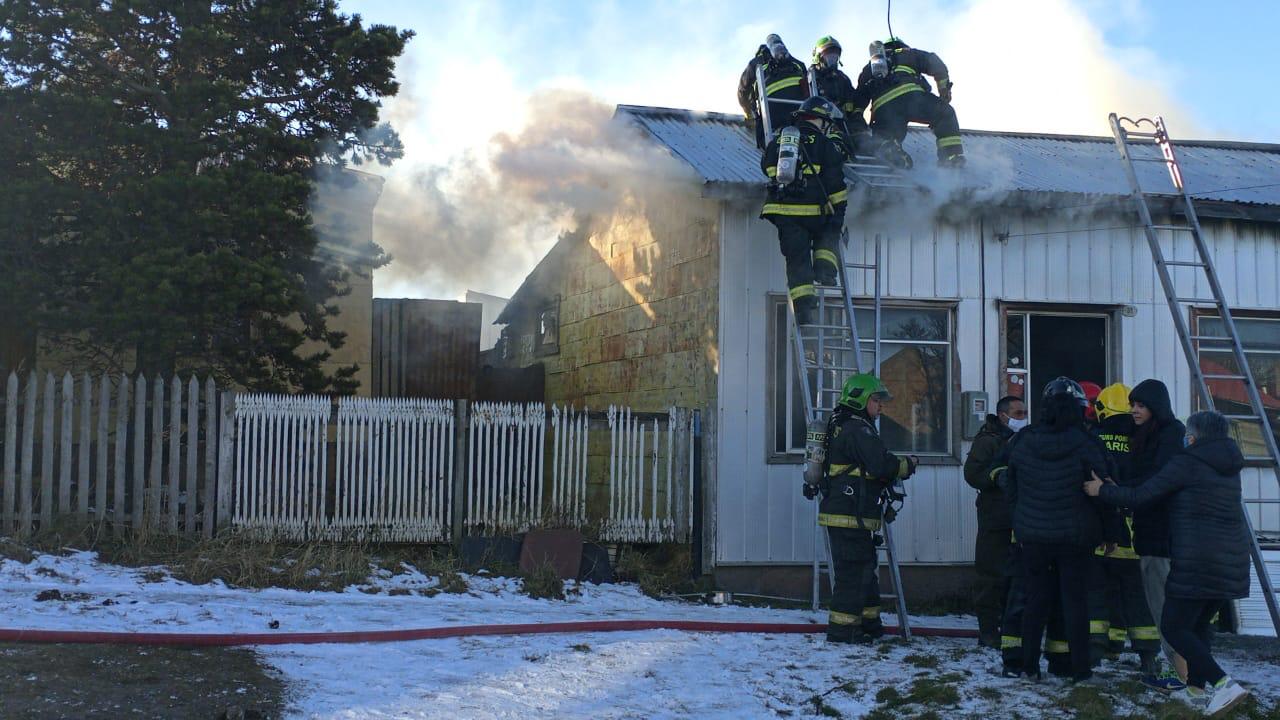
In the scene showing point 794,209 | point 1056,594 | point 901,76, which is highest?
point 901,76

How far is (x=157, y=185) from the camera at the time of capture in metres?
9.99

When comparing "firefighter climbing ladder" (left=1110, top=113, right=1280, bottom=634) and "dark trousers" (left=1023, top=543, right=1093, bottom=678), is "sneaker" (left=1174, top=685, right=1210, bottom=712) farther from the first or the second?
"firefighter climbing ladder" (left=1110, top=113, right=1280, bottom=634)

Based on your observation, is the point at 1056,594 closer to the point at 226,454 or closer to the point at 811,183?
the point at 811,183

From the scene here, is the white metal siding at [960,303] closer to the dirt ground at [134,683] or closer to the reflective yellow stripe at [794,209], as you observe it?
the reflective yellow stripe at [794,209]

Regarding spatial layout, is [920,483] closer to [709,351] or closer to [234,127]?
[709,351]

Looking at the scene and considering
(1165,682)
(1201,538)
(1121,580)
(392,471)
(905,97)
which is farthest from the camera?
(905,97)

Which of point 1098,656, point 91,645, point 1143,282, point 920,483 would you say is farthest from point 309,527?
point 1143,282

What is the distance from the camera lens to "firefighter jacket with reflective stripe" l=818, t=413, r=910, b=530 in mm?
7316

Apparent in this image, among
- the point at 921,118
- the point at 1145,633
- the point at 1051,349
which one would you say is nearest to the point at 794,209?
the point at 921,118

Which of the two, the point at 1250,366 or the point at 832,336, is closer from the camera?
the point at 832,336

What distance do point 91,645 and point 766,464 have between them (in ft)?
17.9

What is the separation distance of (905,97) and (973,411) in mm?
3012

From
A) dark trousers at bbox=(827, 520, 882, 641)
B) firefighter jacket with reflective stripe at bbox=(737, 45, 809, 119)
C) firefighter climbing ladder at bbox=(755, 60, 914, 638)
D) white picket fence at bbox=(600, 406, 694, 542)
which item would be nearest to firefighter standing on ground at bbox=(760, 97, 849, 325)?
firefighter climbing ladder at bbox=(755, 60, 914, 638)

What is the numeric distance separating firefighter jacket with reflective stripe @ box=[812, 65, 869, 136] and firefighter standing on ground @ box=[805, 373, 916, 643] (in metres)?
3.73
